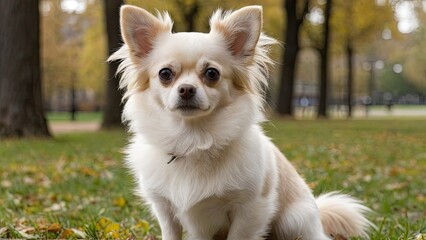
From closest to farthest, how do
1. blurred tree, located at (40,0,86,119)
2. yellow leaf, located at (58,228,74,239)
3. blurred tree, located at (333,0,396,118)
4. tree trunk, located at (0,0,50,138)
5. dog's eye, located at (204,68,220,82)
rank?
dog's eye, located at (204,68,220,82), yellow leaf, located at (58,228,74,239), tree trunk, located at (0,0,50,138), blurred tree, located at (333,0,396,118), blurred tree, located at (40,0,86,119)

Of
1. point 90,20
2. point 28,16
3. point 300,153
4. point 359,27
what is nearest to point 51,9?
point 90,20

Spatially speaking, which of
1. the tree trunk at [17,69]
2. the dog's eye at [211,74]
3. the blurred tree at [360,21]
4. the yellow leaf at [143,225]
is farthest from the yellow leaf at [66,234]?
the blurred tree at [360,21]

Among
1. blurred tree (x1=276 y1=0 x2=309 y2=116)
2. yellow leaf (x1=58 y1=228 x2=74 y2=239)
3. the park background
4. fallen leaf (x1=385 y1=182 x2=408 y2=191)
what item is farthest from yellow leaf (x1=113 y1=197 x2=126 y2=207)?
blurred tree (x1=276 y1=0 x2=309 y2=116)

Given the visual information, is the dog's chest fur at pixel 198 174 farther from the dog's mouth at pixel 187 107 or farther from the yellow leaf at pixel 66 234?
the yellow leaf at pixel 66 234

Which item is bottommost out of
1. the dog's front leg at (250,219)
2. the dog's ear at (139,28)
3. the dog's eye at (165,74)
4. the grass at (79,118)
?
the grass at (79,118)

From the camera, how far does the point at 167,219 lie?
11.1ft

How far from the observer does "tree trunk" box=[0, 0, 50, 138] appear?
40.3 ft

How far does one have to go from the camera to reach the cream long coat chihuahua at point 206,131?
3.16 metres

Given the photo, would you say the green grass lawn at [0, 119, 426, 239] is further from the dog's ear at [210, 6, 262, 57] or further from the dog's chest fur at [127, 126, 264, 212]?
the dog's ear at [210, 6, 262, 57]

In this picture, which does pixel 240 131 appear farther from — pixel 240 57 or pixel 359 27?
pixel 359 27

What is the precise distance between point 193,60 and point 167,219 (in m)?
0.98

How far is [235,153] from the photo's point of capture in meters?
3.24

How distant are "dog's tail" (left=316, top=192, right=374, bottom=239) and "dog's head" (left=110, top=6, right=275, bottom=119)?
111 centimetres

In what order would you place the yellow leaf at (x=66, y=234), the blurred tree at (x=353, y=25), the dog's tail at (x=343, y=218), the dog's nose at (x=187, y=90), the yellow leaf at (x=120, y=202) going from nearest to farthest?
the dog's nose at (x=187, y=90) → the yellow leaf at (x=66, y=234) → the dog's tail at (x=343, y=218) → the yellow leaf at (x=120, y=202) → the blurred tree at (x=353, y=25)
